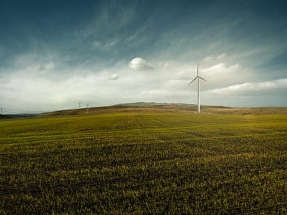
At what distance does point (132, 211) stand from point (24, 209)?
386 cm

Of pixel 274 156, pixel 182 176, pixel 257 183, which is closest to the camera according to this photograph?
pixel 257 183

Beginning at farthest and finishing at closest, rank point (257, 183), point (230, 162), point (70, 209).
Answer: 1. point (230, 162)
2. point (257, 183)
3. point (70, 209)

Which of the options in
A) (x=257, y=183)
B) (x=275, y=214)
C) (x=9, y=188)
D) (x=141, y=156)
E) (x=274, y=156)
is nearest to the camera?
(x=275, y=214)

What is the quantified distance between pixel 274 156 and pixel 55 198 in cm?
1285

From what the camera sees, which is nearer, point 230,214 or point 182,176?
point 230,214

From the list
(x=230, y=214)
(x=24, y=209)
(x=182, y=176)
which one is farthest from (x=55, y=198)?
(x=230, y=214)

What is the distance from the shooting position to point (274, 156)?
1197 cm

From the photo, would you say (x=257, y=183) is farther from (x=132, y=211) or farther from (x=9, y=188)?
(x=9, y=188)

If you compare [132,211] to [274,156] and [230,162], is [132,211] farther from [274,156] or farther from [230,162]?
[274,156]

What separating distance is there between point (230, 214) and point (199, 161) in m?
5.60

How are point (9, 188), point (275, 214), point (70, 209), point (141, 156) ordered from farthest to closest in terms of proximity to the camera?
point (141, 156) < point (9, 188) < point (70, 209) < point (275, 214)

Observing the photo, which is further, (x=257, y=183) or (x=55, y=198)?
(x=257, y=183)

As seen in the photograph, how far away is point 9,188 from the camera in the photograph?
8.35 meters

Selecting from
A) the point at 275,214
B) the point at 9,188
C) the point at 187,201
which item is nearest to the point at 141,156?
the point at 187,201
